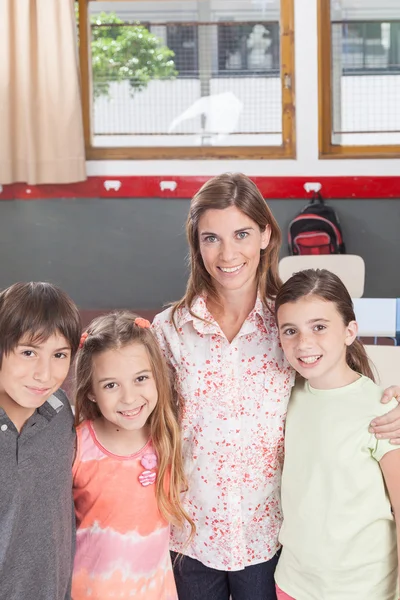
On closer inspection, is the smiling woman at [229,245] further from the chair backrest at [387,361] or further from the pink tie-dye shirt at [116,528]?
the chair backrest at [387,361]

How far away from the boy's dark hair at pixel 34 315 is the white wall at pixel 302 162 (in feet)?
11.5

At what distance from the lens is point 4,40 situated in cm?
449

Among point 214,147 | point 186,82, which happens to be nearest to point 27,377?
point 214,147

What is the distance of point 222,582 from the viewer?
1488 millimetres

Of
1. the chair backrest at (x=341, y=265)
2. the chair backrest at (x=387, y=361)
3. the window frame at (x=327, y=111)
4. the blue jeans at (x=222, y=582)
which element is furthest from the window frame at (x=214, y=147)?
the blue jeans at (x=222, y=582)

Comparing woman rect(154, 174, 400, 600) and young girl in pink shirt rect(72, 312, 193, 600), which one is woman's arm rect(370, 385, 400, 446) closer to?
woman rect(154, 174, 400, 600)

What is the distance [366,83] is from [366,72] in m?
0.06

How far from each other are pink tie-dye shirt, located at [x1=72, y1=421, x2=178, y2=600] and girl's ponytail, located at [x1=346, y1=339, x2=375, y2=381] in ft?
1.32

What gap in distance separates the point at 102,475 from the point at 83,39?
3.81 m

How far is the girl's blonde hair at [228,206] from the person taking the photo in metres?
1.45

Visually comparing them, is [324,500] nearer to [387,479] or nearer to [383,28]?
[387,479]

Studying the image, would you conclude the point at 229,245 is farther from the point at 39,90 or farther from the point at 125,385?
the point at 39,90

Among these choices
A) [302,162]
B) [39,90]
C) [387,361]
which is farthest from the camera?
[302,162]

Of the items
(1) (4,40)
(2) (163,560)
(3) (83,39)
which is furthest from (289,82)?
(2) (163,560)
